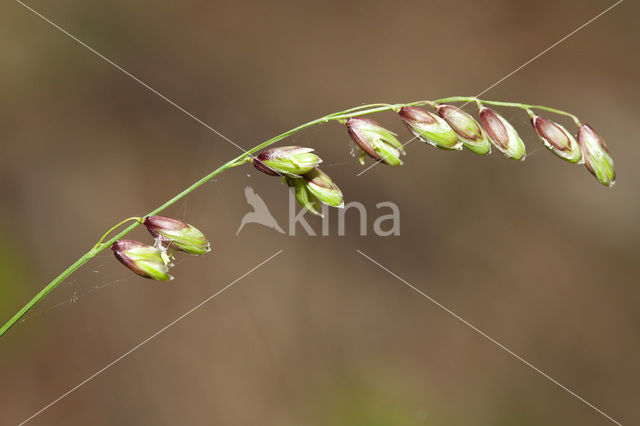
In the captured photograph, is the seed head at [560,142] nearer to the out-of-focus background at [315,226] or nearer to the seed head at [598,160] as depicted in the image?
the seed head at [598,160]

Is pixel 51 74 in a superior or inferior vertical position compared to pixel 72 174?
superior

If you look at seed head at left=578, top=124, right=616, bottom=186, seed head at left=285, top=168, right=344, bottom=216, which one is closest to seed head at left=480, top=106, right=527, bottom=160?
seed head at left=578, top=124, right=616, bottom=186

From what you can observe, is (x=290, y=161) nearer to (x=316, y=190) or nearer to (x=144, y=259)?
(x=316, y=190)

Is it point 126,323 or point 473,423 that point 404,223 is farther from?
point 126,323

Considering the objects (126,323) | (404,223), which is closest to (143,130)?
(126,323)

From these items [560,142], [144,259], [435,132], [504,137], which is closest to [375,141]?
[435,132]

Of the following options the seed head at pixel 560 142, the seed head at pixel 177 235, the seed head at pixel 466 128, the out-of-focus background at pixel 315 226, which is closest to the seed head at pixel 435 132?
the seed head at pixel 466 128
